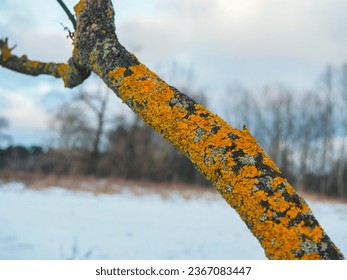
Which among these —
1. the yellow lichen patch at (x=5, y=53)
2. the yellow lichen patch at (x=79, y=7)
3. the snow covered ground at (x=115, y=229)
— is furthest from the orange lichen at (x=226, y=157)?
the snow covered ground at (x=115, y=229)

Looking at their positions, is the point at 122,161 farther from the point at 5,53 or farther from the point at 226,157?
the point at 226,157

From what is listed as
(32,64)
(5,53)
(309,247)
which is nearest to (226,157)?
(309,247)

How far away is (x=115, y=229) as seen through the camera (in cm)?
723

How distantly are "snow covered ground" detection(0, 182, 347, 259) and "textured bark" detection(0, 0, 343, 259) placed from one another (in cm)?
247

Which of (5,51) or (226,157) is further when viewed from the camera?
(5,51)

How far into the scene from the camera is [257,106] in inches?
1492

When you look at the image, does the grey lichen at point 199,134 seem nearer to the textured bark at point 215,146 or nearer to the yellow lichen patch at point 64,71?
the textured bark at point 215,146

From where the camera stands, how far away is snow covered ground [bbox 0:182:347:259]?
5.52m

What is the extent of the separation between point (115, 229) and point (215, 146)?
6315mm

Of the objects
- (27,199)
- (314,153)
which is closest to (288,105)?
(314,153)

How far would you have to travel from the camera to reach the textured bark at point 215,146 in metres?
1.15

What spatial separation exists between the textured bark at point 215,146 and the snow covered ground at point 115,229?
2475mm

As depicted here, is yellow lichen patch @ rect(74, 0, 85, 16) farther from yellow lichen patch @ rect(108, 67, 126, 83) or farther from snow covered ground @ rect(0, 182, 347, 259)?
snow covered ground @ rect(0, 182, 347, 259)
